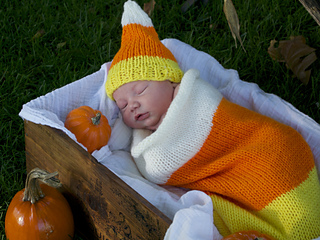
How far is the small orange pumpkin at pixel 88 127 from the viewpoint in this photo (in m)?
2.16

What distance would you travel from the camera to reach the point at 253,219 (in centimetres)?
187

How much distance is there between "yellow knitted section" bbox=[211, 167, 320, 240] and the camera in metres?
1.81

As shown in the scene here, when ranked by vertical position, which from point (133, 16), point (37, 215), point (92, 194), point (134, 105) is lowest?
point (37, 215)

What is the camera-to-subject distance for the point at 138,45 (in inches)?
93.6

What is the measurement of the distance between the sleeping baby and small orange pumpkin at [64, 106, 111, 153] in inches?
6.8

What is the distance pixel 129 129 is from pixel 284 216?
970 millimetres

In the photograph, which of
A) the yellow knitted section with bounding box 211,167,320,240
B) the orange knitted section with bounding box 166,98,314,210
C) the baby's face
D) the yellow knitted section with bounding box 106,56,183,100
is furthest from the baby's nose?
the yellow knitted section with bounding box 211,167,320,240

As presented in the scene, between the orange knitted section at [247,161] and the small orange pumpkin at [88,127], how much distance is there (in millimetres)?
414

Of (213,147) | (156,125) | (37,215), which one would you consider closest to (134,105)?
(156,125)

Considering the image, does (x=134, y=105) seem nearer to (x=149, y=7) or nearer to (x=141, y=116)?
(x=141, y=116)

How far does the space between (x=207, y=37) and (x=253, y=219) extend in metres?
1.81

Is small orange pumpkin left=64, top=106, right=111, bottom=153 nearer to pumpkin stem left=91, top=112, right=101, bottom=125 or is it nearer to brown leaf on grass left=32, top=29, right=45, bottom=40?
pumpkin stem left=91, top=112, right=101, bottom=125

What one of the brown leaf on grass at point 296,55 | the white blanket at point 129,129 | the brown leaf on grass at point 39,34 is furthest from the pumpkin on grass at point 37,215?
the brown leaf on grass at point 296,55

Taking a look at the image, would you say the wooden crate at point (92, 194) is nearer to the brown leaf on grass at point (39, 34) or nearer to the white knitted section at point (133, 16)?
the white knitted section at point (133, 16)
